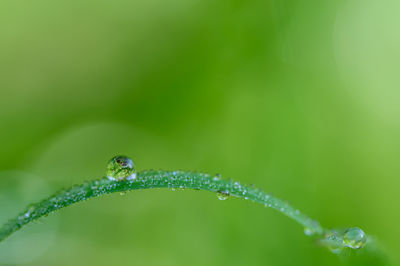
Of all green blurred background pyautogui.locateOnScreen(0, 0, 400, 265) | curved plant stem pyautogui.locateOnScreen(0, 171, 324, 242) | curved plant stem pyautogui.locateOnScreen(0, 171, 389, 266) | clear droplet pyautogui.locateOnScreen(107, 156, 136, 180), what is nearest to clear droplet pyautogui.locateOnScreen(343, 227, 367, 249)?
curved plant stem pyautogui.locateOnScreen(0, 171, 389, 266)

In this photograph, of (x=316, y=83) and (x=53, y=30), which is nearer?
(x=316, y=83)

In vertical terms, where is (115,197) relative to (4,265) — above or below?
above

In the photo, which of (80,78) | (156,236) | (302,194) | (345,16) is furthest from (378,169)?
(80,78)

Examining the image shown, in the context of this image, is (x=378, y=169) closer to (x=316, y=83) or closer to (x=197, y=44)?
(x=316, y=83)

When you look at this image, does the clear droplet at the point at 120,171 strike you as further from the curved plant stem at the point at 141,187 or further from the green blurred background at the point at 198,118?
the green blurred background at the point at 198,118

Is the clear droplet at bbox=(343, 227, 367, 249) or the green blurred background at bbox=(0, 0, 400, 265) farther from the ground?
the green blurred background at bbox=(0, 0, 400, 265)

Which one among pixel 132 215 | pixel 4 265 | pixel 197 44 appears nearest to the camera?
pixel 4 265

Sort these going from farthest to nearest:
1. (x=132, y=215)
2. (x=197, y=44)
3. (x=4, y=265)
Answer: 1. (x=197, y=44)
2. (x=132, y=215)
3. (x=4, y=265)

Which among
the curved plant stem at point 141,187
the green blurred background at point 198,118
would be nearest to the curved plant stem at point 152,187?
the curved plant stem at point 141,187

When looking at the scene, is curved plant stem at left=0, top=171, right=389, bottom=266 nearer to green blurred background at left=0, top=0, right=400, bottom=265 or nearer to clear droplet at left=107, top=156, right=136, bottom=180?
clear droplet at left=107, top=156, right=136, bottom=180
